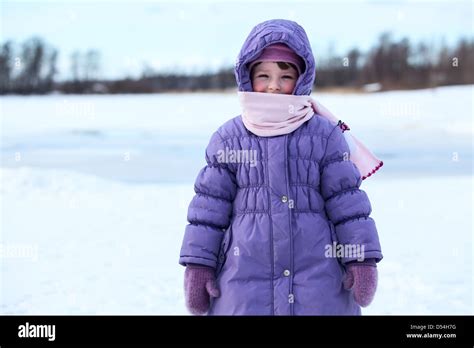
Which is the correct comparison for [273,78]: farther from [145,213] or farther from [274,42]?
[145,213]

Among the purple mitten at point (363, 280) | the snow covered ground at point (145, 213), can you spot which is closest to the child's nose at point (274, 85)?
the purple mitten at point (363, 280)

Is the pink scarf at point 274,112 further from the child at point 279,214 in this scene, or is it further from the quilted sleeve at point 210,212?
the quilted sleeve at point 210,212

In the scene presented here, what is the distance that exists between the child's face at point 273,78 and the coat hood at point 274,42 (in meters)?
0.03

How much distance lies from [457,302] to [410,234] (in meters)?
1.52

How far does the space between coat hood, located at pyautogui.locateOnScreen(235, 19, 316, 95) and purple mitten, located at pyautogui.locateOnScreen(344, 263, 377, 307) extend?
68 cm

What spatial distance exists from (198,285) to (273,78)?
2.73 ft

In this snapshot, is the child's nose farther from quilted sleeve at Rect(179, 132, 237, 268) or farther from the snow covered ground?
the snow covered ground

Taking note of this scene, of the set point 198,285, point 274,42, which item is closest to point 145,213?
point 198,285

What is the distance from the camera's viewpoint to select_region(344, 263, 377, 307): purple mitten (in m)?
2.83

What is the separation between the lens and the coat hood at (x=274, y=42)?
288 cm

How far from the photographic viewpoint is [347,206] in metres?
2.82

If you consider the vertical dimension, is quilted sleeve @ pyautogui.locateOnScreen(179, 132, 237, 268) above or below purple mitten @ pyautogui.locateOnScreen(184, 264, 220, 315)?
above

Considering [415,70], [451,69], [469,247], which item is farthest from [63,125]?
[469,247]

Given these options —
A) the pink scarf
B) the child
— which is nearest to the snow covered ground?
the child
